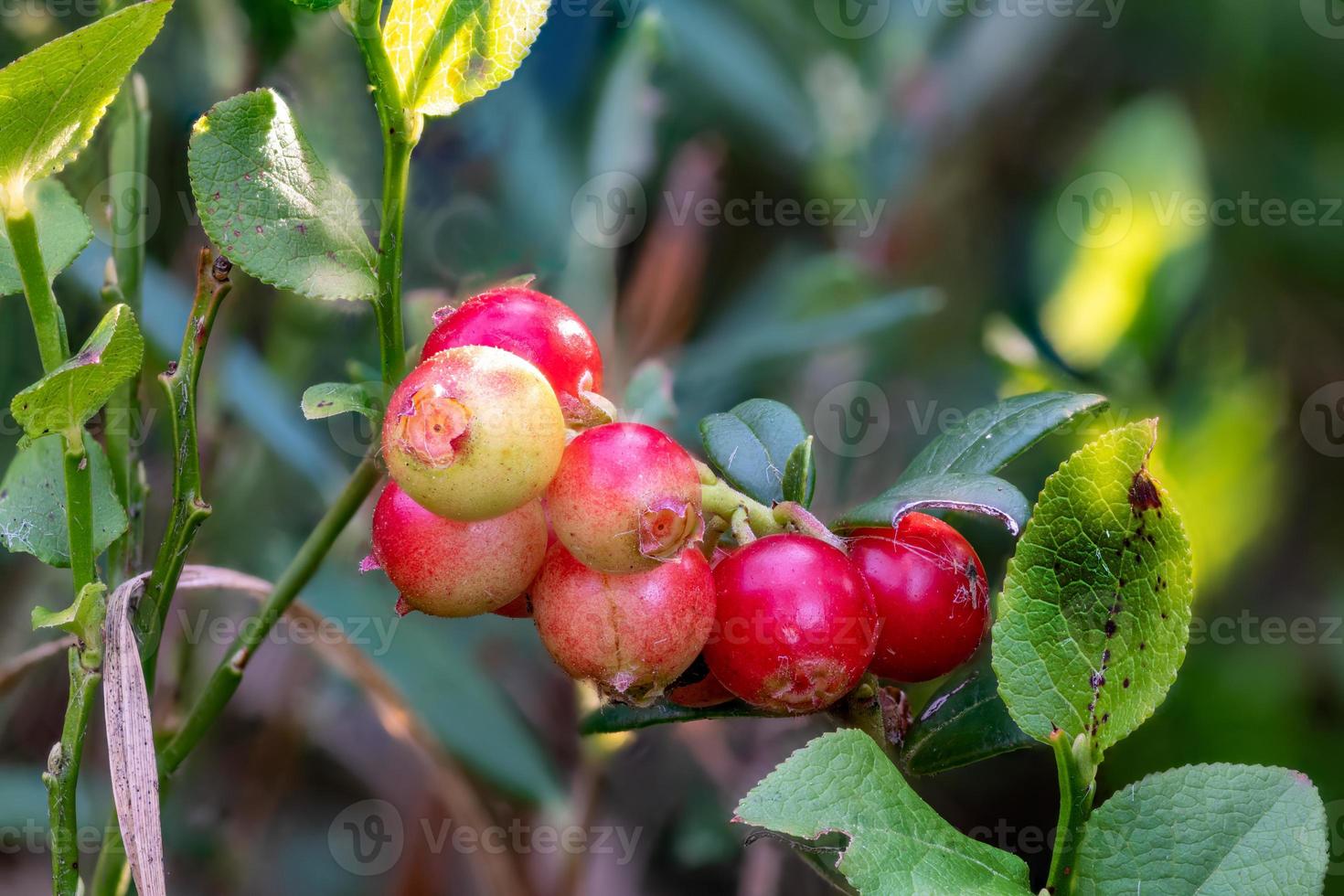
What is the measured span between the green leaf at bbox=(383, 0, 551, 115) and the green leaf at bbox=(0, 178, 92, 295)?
0.35 metres

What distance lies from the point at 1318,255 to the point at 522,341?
9.49 ft

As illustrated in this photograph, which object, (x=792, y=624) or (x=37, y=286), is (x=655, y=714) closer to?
(x=792, y=624)

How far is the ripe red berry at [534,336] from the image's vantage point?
1.12 m

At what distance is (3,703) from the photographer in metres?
2.29

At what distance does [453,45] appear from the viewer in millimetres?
1106

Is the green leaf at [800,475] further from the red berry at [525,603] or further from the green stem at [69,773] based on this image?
the green stem at [69,773]

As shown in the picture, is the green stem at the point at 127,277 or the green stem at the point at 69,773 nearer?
the green stem at the point at 69,773

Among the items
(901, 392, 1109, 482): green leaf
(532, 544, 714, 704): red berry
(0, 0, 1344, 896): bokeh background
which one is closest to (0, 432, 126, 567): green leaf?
(532, 544, 714, 704): red berry

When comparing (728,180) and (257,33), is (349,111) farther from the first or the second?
(728,180)

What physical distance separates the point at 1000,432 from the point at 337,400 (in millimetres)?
650

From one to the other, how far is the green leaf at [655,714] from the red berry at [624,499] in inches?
9.9

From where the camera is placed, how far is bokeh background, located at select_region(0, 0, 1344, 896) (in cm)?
232

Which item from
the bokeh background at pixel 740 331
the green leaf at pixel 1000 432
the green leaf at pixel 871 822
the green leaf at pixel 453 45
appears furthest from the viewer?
the bokeh background at pixel 740 331

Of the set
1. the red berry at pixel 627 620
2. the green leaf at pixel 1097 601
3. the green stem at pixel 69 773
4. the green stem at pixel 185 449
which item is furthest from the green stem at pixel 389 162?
the green leaf at pixel 1097 601
